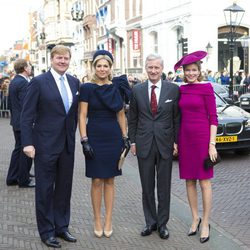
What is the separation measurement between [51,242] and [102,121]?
1316mm

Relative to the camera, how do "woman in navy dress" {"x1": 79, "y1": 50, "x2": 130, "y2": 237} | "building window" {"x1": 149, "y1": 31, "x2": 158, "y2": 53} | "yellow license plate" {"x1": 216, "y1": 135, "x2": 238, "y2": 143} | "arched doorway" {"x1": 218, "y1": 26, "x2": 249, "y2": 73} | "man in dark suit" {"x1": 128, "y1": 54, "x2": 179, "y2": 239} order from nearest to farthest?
"woman in navy dress" {"x1": 79, "y1": 50, "x2": 130, "y2": 237} → "man in dark suit" {"x1": 128, "y1": 54, "x2": 179, "y2": 239} → "yellow license plate" {"x1": 216, "y1": 135, "x2": 238, "y2": 143} → "arched doorway" {"x1": 218, "y1": 26, "x2": 249, "y2": 73} → "building window" {"x1": 149, "y1": 31, "x2": 158, "y2": 53}

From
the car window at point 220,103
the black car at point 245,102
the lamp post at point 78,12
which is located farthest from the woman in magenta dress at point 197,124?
the lamp post at point 78,12

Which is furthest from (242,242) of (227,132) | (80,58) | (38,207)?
(80,58)

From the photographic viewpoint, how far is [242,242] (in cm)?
481

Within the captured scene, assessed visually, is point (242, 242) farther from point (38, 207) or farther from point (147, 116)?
point (38, 207)

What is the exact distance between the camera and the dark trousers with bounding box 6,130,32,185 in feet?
23.5

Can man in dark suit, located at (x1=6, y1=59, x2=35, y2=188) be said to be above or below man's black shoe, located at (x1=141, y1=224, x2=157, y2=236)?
above

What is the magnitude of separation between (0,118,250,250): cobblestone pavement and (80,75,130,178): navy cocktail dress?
76 centimetres

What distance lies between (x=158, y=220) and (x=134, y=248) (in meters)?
0.51

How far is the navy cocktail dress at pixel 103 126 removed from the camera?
4770mm

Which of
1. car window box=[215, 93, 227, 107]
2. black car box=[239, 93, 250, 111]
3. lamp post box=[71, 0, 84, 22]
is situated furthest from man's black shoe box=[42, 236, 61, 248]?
lamp post box=[71, 0, 84, 22]

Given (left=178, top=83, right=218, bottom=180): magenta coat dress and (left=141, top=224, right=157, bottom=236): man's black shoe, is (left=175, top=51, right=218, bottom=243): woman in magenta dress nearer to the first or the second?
(left=178, top=83, right=218, bottom=180): magenta coat dress

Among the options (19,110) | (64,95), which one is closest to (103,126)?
(64,95)

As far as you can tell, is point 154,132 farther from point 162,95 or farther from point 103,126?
point 103,126
